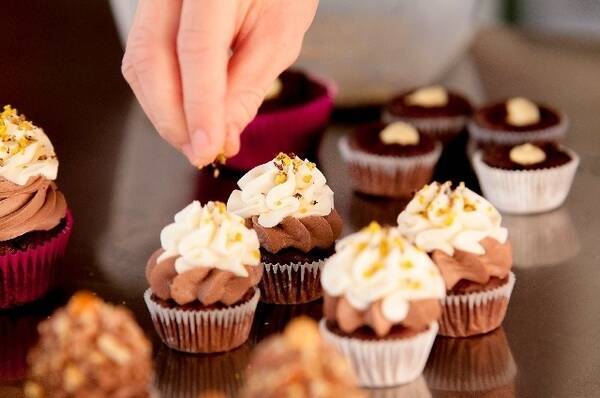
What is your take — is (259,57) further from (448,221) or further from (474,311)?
(474,311)

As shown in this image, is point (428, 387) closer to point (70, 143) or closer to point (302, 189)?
point (302, 189)

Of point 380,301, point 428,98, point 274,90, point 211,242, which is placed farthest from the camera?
point 428,98

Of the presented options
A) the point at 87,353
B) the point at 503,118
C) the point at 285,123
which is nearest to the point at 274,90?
the point at 285,123

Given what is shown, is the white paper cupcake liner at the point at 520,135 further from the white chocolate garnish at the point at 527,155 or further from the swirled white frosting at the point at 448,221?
the swirled white frosting at the point at 448,221

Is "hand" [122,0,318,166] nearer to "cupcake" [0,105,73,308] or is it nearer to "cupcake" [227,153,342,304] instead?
"cupcake" [227,153,342,304]

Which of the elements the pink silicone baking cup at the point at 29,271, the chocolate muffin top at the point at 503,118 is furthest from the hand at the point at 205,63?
the chocolate muffin top at the point at 503,118

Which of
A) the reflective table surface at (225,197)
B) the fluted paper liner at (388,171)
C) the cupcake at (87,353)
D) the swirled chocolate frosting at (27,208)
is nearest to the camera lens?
the cupcake at (87,353)
